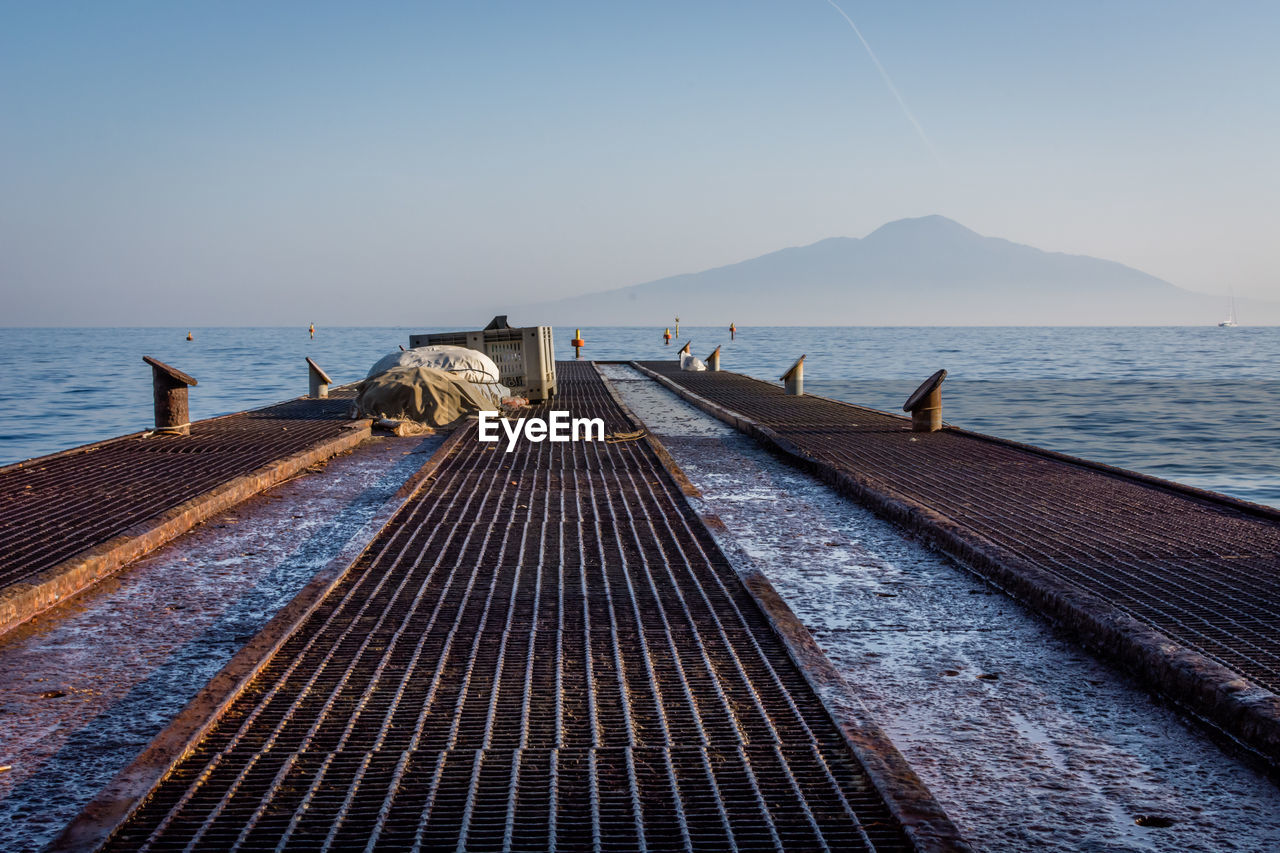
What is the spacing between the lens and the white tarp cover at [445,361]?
1475 centimetres

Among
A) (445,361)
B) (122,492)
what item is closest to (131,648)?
(122,492)

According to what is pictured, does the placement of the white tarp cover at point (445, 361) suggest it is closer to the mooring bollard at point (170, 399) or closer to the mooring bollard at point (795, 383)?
the mooring bollard at point (170, 399)

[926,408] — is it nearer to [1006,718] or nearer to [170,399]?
[170,399]

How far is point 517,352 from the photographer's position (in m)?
16.9

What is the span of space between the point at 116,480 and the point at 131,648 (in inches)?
198

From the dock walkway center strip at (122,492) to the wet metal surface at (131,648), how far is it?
131 mm

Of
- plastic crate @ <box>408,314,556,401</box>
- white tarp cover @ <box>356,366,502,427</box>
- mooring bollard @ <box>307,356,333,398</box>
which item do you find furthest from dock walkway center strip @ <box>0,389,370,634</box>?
mooring bollard @ <box>307,356,333,398</box>

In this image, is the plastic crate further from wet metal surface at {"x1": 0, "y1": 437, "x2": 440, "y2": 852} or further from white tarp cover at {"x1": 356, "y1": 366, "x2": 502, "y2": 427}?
wet metal surface at {"x1": 0, "y1": 437, "x2": 440, "y2": 852}

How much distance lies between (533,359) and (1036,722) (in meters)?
13.7

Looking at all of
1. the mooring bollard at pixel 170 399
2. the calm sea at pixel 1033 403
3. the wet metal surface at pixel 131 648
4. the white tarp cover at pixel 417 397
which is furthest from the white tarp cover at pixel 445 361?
the calm sea at pixel 1033 403

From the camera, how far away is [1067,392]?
35219mm

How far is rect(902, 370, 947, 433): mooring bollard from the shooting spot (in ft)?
41.7

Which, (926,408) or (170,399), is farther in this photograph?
(926,408)

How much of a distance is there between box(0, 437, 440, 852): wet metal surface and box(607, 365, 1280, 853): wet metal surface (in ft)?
8.57
